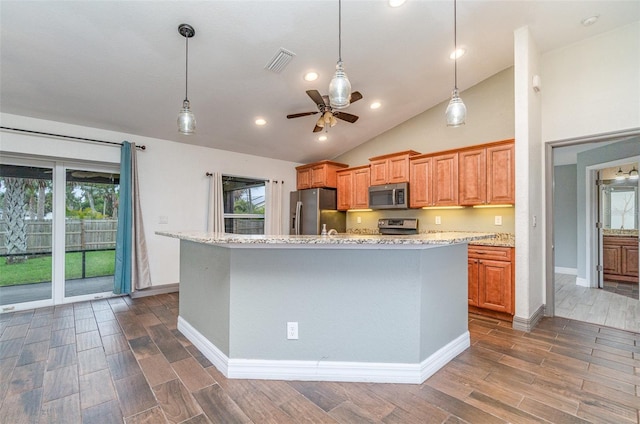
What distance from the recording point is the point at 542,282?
11.5 feet

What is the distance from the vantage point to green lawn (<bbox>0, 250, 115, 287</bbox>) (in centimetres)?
371

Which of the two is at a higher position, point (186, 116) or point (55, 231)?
point (186, 116)

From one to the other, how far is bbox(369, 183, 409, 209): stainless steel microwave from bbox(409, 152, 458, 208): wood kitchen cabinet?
0.11 m

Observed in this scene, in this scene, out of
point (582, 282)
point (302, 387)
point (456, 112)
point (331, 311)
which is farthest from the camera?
point (582, 282)

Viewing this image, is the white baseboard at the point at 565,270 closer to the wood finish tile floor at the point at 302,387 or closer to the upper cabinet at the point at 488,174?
the wood finish tile floor at the point at 302,387

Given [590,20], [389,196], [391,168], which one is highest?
[590,20]

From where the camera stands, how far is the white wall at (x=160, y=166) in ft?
11.9

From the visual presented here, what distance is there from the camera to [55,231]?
3.92m

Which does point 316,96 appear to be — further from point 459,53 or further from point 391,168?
point 391,168

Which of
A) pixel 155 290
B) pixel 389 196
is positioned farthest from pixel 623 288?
pixel 155 290

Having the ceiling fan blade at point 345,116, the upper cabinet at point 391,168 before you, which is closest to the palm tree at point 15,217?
the ceiling fan blade at point 345,116

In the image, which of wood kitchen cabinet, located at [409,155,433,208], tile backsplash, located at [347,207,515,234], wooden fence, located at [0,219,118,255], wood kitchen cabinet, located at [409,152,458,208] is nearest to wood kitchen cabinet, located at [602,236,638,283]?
tile backsplash, located at [347,207,515,234]

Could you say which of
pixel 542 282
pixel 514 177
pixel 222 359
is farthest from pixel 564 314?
pixel 222 359

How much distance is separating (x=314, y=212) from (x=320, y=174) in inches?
30.5
